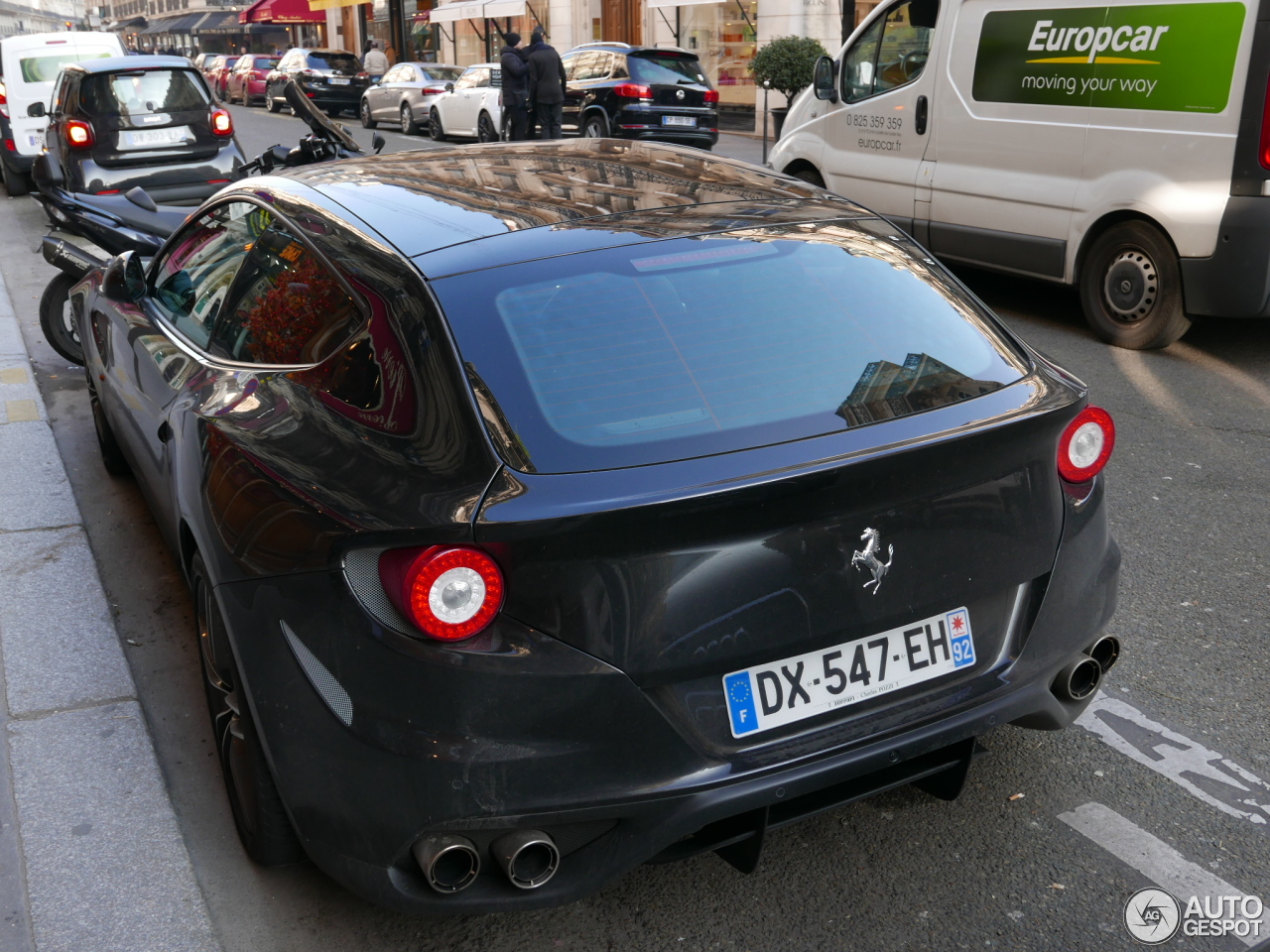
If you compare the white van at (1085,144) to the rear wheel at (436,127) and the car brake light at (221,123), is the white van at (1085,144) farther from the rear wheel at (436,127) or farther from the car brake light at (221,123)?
the rear wheel at (436,127)

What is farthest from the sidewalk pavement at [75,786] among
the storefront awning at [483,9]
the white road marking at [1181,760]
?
the storefront awning at [483,9]

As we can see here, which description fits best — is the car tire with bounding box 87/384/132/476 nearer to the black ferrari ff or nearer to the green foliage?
the black ferrari ff

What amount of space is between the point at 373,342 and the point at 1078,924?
1.89m

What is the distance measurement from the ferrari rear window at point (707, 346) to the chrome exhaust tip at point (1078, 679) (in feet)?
2.05

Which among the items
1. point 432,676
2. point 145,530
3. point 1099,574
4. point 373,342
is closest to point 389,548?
point 432,676

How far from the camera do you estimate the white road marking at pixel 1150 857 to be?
2.64 meters

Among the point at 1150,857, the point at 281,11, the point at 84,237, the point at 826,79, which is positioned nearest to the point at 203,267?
the point at 1150,857

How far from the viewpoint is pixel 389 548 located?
2.24m

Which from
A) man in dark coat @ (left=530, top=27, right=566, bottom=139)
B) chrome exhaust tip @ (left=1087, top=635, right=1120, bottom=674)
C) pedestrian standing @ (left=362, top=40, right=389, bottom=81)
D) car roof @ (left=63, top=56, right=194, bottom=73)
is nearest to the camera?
chrome exhaust tip @ (left=1087, top=635, right=1120, bottom=674)

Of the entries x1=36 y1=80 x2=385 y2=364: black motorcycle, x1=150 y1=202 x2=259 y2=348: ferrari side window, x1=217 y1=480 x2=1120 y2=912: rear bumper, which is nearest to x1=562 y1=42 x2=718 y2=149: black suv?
x1=36 y1=80 x2=385 y2=364: black motorcycle

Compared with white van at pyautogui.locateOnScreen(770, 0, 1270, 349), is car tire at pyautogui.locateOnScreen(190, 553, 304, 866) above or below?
below

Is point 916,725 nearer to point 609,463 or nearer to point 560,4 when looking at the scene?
point 609,463

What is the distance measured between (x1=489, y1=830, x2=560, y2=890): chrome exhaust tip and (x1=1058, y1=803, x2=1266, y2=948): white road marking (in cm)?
131

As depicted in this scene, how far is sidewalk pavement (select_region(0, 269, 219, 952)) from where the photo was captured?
2656mm
